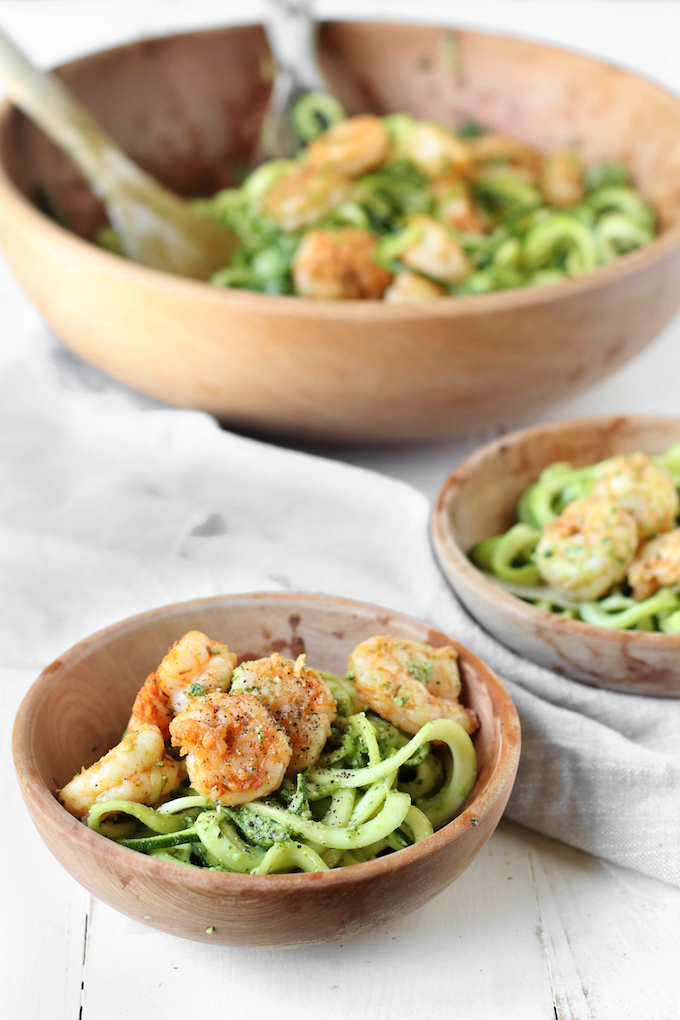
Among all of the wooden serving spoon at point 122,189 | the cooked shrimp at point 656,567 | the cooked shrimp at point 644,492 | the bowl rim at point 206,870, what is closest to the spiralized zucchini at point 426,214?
the wooden serving spoon at point 122,189

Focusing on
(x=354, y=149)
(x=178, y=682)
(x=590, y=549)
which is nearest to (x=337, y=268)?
(x=354, y=149)

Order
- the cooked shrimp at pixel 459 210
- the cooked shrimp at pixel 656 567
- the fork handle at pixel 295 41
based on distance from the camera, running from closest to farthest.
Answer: the cooked shrimp at pixel 656 567
the cooked shrimp at pixel 459 210
the fork handle at pixel 295 41

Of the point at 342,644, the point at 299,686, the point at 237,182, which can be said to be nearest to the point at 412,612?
the point at 342,644

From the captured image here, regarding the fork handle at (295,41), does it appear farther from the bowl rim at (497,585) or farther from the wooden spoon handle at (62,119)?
the bowl rim at (497,585)

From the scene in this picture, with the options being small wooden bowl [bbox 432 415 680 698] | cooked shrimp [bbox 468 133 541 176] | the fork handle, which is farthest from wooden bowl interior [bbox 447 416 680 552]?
the fork handle

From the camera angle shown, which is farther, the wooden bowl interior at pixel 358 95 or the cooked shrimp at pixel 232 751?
the wooden bowl interior at pixel 358 95

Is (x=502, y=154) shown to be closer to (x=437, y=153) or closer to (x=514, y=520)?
(x=437, y=153)

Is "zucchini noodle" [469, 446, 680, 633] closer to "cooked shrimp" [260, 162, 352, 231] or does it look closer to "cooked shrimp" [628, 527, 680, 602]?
"cooked shrimp" [628, 527, 680, 602]

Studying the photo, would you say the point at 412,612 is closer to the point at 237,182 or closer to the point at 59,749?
the point at 59,749
